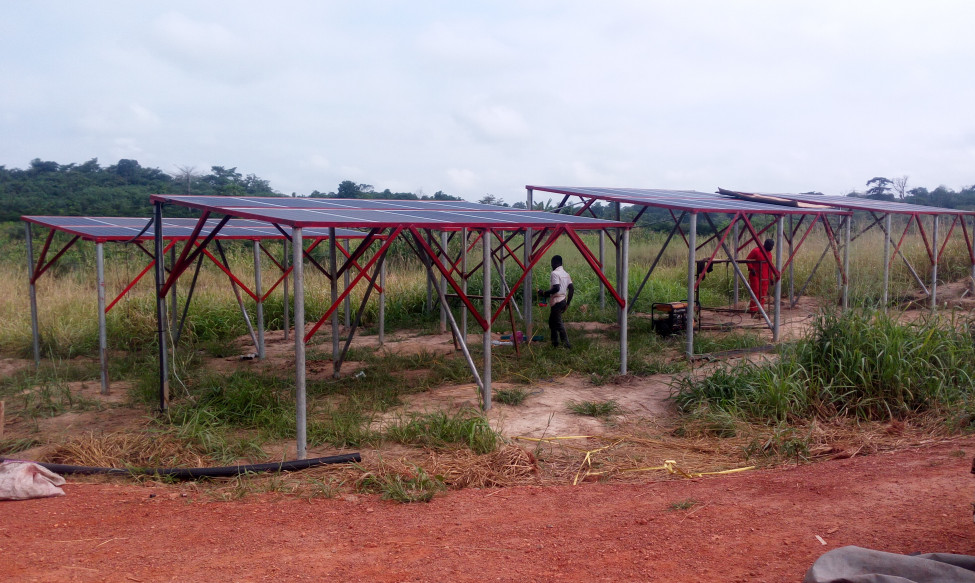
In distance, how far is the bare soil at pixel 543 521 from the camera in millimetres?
4129

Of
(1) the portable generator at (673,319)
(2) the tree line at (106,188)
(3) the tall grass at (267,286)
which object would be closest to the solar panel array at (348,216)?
(1) the portable generator at (673,319)

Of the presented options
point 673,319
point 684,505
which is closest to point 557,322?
point 673,319

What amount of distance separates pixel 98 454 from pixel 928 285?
19.0 m

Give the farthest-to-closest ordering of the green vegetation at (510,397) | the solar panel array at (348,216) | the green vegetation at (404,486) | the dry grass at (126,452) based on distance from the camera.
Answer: the green vegetation at (510,397) < the solar panel array at (348,216) < the dry grass at (126,452) < the green vegetation at (404,486)

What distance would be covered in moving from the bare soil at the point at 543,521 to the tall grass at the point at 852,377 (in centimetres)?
78

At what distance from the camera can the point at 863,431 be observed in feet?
23.8

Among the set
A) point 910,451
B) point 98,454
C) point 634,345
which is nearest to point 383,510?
point 98,454

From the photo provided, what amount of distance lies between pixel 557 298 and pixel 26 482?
727cm

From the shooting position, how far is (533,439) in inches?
283

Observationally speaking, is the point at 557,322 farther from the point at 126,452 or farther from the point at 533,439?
the point at 126,452

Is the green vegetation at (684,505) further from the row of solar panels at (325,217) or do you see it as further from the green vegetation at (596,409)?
the row of solar panels at (325,217)

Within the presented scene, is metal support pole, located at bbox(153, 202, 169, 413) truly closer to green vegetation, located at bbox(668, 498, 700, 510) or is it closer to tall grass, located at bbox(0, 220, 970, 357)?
tall grass, located at bbox(0, 220, 970, 357)

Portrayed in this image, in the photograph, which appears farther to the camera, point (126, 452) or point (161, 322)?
point (161, 322)

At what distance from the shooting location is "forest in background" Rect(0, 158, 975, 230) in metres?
24.8
